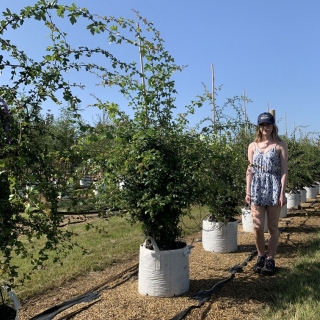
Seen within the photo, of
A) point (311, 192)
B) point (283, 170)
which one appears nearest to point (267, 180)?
point (283, 170)

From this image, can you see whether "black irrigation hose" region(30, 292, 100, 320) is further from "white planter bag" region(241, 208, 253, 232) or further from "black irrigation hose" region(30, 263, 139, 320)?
"white planter bag" region(241, 208, 253, 232)

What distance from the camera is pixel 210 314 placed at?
290 cm

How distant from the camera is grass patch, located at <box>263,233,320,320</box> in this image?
2.77 meters

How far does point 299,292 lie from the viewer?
10.5ft

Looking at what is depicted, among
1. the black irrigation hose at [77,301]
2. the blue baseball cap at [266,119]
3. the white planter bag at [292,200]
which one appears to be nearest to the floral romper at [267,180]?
the blue baseball cap at [266,119]

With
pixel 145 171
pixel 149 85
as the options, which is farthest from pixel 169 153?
pixel 149 85

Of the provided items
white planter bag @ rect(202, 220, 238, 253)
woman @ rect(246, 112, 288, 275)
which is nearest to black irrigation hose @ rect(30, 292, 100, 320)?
woman @ rect(246, 112, 288, 275)

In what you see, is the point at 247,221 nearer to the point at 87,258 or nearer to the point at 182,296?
the point at 87,258

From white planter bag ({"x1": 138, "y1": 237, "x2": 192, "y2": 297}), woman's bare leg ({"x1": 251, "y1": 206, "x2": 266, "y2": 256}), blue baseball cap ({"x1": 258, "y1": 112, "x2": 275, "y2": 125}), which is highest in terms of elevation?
blue baseball cap ({"x1": 258, "y1": 112, "x2": 275, "y2": 125})

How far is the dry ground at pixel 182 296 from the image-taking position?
9.55 ft

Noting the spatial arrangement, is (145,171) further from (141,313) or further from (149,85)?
(141,313)

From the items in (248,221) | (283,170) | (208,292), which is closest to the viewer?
(208,292)

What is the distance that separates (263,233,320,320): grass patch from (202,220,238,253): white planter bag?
817mm

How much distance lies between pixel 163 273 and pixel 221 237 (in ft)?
5.47
